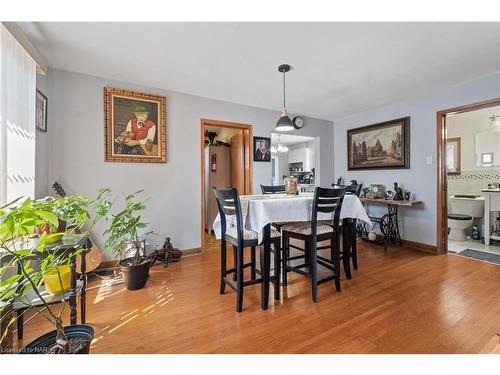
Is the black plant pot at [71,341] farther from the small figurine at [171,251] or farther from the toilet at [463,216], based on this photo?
the toilet at [463,216]

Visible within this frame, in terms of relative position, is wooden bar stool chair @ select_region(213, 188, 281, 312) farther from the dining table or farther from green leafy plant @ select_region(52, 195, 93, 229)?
green leafy plant @ select_region(52, 195, 93, 229)

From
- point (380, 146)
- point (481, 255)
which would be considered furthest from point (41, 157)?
point (481, 255)

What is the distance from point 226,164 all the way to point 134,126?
7.02ft

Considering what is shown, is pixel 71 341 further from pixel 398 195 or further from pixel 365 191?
pixel 365 191

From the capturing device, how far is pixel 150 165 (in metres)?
3.06

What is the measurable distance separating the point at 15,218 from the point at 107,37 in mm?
1835

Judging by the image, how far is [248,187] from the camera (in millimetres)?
3977

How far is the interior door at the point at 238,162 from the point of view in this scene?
405 centimetres

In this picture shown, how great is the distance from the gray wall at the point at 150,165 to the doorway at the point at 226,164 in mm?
182

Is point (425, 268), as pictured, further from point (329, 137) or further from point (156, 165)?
point (156, 165)

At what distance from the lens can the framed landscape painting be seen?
3656 mm

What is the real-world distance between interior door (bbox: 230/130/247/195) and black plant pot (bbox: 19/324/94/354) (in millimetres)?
2985

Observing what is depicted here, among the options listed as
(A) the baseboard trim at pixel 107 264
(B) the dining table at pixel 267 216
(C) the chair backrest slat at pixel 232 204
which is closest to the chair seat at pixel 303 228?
(B) the dining table at pixel 267 216
